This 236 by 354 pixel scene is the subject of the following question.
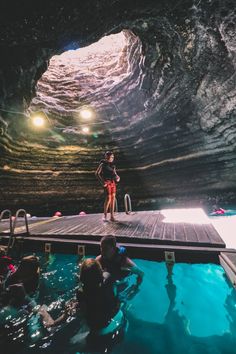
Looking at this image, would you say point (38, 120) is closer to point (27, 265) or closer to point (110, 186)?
point (110, 186)

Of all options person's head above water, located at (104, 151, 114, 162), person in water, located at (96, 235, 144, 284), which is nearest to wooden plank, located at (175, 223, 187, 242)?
person in water, located at (96, 235, 144, 284)

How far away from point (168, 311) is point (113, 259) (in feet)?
4.38

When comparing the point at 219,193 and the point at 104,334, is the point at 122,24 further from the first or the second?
the point at 219,193

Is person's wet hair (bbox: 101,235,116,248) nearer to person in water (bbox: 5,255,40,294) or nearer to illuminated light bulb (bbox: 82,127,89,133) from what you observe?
person in water (bbox: 5,255,40,294)

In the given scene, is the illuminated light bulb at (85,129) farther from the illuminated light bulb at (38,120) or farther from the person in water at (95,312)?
the person in water at (95,312)

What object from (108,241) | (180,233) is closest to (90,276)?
(108,241)

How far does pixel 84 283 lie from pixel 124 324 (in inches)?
48.9

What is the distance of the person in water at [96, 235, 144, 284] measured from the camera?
3.97 metres

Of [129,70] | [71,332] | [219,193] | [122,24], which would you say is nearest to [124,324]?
[71,332]

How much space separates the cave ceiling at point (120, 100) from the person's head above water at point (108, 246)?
5717 millimetres

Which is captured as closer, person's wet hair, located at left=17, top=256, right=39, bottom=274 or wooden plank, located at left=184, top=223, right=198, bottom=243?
person's wet hair, located at left=17, top=256, right=39, bottom=274

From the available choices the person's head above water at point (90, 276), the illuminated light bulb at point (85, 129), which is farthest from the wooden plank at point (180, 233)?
the illuminated light bulb at point (85, 129)

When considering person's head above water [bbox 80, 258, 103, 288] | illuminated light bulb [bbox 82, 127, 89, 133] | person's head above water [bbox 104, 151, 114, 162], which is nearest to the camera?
person's head above water [bbox 80, 258, 103, 288]

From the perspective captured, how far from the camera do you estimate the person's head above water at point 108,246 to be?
3945 millimetres
